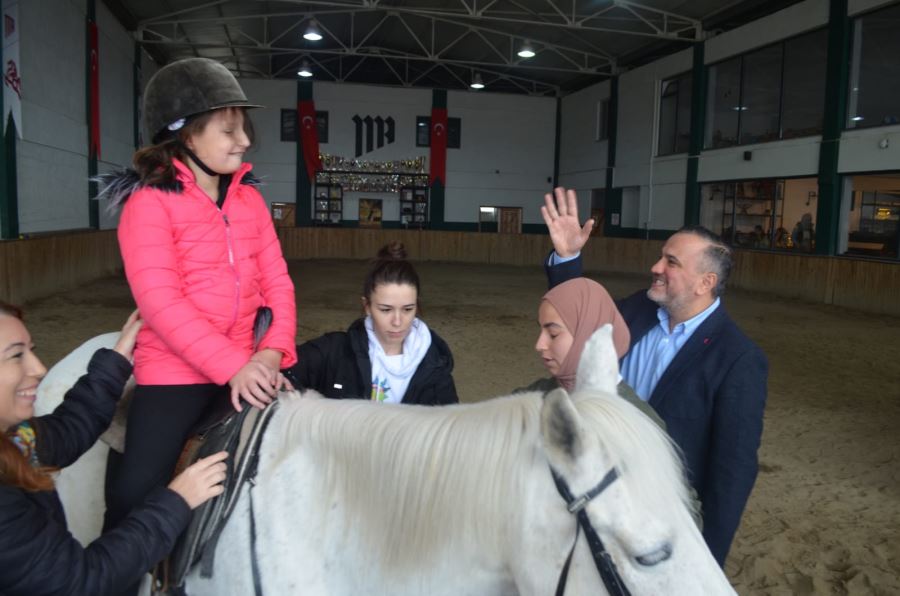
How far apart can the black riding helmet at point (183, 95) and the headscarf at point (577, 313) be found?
99cm

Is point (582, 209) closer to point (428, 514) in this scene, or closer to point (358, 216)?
point (358, 216)

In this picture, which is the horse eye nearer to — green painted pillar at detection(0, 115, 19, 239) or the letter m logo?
green painted pillar at detection(0, 115, 19, 239)

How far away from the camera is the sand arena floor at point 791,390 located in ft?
10.1

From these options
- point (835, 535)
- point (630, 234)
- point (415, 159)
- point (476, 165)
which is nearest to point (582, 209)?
point (630, 234)

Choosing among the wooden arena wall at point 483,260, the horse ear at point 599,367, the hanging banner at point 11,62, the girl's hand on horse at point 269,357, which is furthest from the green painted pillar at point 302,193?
the horse ear at point 599,367

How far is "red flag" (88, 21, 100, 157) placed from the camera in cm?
1226

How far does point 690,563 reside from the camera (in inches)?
38.8

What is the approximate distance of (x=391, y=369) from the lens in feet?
6.97

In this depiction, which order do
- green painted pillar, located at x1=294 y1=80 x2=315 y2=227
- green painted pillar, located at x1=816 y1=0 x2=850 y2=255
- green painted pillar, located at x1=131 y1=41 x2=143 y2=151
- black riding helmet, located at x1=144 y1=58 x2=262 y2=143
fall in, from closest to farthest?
1. black riding helmet, located at x1=144 y1=58 x2=262 y2=143
2. green painted pillar, located at x1=816 y1=0 x2=850 y2=255
3. green painted pillar, located at x1=131 y1=41 x2=143 y2=151
4. green painted pillar, located at x1=294 y1=80 x2=315 y2=227

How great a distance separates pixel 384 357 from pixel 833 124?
13049mm

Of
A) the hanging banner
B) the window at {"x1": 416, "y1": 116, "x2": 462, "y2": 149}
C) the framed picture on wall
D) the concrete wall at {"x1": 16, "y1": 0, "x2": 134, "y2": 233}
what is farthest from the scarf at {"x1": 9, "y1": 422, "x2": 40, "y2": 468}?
the window at {"x1": 416, "y1": 116, "x2": 462, "y2": 149}

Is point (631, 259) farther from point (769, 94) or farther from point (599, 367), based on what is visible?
point (599, 367)

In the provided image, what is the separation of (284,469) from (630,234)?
19130 millimetres

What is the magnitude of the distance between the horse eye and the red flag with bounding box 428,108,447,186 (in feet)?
73.2
